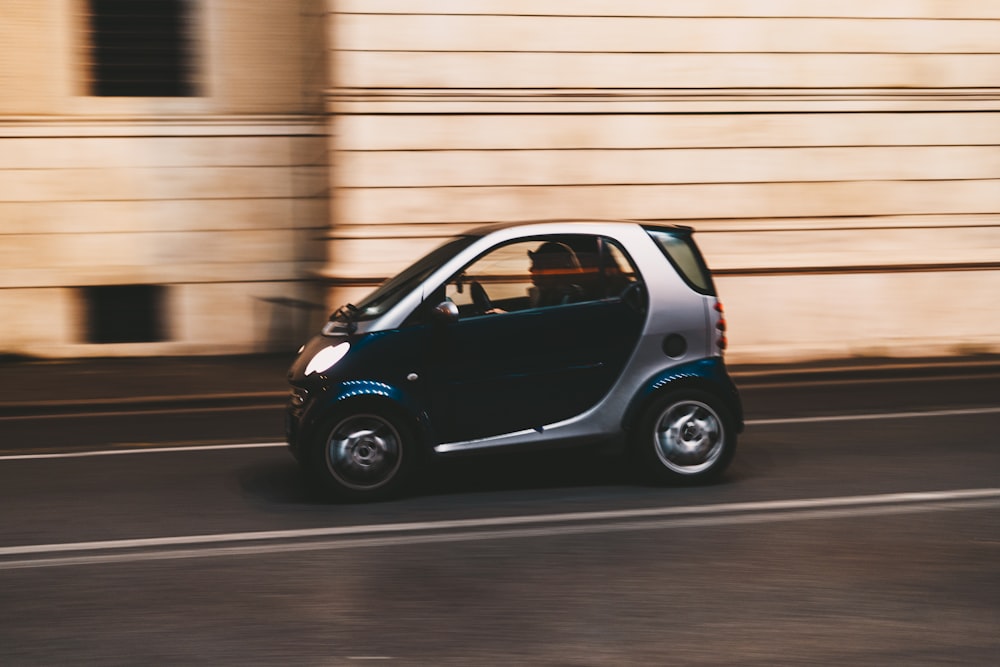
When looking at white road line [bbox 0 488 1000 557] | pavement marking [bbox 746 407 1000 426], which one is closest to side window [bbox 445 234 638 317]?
white road line [bbox 0 488 1000 557]

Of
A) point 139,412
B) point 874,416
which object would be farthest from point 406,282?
point 139,412

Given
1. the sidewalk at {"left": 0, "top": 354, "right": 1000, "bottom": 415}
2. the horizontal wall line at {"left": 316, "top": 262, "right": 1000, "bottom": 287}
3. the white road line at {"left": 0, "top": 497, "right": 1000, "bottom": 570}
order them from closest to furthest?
the white road line at {"left": 0, "top": 497, "right": 1000, "bottom": 570} < the sidewalk at {"left": 0, "top": 354, "right": 1000, "bottom": 415} < the horizontal wall line at {"left": 316, "top": 262, "right": 1000, "bottom": 287}

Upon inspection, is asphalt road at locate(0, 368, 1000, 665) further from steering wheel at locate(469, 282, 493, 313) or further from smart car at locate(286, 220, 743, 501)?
steering wheel at locate(469, 282, 493, 313)

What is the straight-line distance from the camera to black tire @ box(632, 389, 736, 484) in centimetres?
703

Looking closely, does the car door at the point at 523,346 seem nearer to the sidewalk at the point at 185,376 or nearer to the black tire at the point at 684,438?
the black tire at the point at 684,438

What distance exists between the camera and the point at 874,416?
32.1ft

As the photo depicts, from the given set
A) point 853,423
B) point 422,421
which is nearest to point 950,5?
point 853,423

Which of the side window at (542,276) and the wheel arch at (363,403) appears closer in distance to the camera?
the wheel arch at (363,403)

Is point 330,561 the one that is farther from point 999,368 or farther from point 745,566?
point 999,368

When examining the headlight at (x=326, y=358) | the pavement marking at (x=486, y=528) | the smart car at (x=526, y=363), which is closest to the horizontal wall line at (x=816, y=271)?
the smart car at (x=526, y=363)

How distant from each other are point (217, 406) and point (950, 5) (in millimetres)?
9072

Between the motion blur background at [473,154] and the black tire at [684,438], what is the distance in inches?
254

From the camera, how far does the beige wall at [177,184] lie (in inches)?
555

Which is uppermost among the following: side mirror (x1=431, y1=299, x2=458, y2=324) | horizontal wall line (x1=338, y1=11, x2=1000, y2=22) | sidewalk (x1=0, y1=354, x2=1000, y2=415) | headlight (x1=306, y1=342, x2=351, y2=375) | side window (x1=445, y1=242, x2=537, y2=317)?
horizontal wall line (x1=338, y1=11, x2=1000, y2=22)
